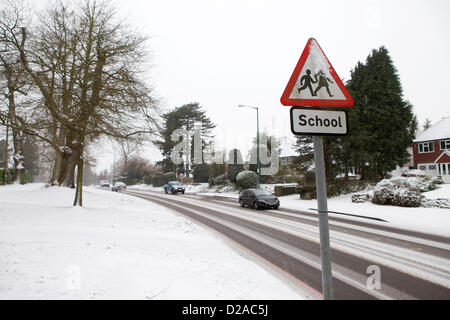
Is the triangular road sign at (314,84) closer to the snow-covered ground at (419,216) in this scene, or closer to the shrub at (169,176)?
the snow-covered ground at (419,216)

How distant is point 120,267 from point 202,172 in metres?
41.7

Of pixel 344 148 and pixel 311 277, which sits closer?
pixel 311 277

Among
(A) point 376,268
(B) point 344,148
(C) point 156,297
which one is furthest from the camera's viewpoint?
(B) point 344,148

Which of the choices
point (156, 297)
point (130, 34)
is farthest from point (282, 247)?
point (130, 34)

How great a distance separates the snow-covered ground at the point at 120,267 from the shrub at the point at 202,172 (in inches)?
1511

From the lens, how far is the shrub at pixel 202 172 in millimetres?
46094

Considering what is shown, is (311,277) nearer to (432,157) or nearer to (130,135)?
(130,135)

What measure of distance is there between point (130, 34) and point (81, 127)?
5396 mm

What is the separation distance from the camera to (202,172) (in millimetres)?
46219

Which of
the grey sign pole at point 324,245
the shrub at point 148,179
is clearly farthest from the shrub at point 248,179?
the shrub at point 148,179

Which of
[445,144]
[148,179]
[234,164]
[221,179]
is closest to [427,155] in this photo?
[445,144]

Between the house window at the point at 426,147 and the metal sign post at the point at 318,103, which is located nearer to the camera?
the metal sign post at the point at 318,103

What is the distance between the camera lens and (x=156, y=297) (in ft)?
11.6

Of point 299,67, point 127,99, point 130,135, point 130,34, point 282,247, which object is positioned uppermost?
point 130,34
